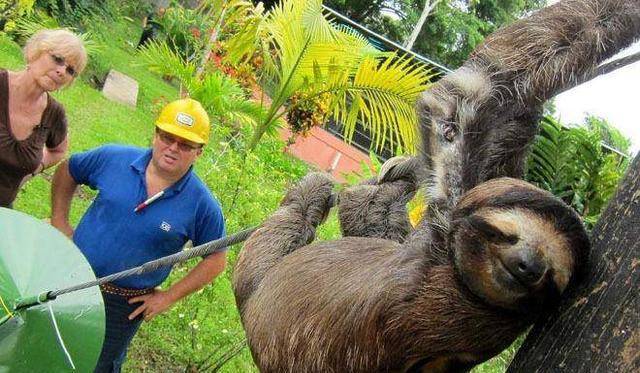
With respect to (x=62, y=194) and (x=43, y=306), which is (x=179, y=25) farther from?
(x=43, y=306)

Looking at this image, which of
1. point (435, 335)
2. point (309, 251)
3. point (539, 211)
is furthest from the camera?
point (309, 251)

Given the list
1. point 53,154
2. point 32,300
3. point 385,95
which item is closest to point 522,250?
point 32,300

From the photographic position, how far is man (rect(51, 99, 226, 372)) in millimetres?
4004

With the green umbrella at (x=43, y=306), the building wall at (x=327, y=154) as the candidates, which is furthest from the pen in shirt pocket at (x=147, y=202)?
the building wall at (x=327, y=154)

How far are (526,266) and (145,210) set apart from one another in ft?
9.21

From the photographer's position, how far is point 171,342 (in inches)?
239

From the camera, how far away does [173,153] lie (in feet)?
13.2

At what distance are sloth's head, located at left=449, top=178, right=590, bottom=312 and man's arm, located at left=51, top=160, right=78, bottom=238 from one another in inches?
126

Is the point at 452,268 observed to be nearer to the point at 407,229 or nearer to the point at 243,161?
the point at 407,229

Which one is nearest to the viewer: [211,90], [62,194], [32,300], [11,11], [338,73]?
[32,300]

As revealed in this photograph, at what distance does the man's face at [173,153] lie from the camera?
402cm

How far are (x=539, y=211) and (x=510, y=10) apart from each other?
4199cm

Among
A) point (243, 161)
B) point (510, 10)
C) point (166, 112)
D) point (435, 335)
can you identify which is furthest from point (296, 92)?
point (510, 10)

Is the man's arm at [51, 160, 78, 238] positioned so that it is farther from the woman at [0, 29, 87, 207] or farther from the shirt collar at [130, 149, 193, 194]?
the shirt collar at [130, 149, 193, 194]
